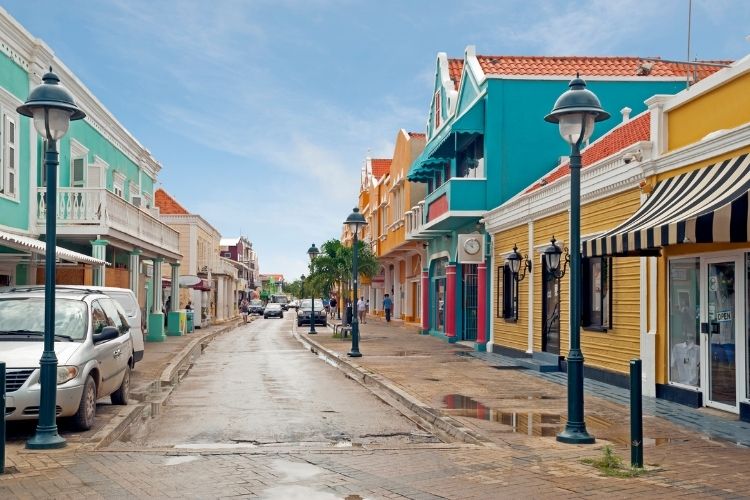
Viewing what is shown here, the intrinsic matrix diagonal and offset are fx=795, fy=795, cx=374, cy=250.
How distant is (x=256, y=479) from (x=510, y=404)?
5885mm

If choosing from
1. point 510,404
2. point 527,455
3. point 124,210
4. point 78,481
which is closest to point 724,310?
point 510,404

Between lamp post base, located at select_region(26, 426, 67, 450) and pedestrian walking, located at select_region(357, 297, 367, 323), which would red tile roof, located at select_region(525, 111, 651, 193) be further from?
pedestrian walking, located at select_region(357, 297, 367, 323)

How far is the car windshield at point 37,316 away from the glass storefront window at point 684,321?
8.49 meters

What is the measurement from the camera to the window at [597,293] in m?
14.4

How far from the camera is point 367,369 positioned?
1744 centimetres

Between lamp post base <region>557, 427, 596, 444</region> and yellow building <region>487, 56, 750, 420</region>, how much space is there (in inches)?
96.0

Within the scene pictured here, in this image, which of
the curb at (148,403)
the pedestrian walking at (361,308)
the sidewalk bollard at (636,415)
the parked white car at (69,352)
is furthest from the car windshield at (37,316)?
the pedestrian walking at (361,308)

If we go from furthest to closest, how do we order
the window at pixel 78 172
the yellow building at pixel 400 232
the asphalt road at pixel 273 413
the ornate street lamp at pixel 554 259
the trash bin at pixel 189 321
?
the yellow building at pixel 400 232
the trash bin at pixel 189 321
the window at pixel 78 172
the ornate street lamp at pixel 554 259
the asphalt road at pixel 273 413

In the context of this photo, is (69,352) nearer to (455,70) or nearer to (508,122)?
(508,122)

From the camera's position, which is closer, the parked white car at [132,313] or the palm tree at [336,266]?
the parked white car at [132,313]

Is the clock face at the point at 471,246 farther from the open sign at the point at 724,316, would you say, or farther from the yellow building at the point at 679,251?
the open sign at the point at 724,316

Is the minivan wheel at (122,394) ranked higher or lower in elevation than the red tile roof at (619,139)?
lower

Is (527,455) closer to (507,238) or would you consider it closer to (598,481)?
(598,481)

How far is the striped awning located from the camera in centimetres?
850
